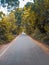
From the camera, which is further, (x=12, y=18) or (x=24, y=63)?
(x=12, y=18)

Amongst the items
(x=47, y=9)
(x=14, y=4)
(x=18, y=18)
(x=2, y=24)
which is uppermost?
(x=14, y=4)

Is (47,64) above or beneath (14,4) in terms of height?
beneath

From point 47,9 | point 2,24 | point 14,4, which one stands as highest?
point 14,4

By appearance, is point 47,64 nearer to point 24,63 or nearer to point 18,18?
point 24,63

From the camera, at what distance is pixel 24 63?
1606 centimetres

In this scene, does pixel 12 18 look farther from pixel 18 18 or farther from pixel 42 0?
pixel 42 0

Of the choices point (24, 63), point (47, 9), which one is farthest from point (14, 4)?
point (47, 9)

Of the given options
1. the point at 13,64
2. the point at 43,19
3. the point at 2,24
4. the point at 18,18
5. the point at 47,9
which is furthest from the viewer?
the point at 18,18

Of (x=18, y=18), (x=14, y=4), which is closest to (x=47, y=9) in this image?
(x=14, y=4)

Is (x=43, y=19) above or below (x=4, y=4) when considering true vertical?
below

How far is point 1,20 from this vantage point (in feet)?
160

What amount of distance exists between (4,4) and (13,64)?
4.01 meters

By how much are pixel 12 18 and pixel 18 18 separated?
114ft

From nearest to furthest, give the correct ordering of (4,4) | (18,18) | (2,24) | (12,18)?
1. (4,4)
2. (2,24)
3. (12,18)
4. (18,18)
